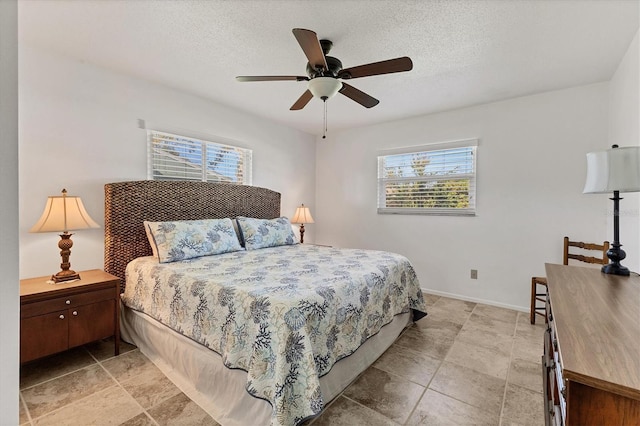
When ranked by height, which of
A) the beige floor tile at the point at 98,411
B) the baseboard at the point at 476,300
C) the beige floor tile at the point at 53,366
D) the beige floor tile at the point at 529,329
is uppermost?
the baseboard at the point at 476,300

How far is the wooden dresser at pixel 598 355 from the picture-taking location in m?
0.67

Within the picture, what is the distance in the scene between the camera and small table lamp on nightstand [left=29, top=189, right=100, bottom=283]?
2104 millimetres

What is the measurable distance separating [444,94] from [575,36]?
1196 millimetres

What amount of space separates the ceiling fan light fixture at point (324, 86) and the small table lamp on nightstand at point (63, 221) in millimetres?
2026

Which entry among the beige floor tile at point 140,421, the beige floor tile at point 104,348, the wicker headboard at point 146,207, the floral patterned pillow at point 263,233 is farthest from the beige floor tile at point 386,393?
the wicker headboard at point 146,207

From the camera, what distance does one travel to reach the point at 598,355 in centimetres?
77

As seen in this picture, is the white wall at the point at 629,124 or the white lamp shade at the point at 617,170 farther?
the white wall at the point at 629,124

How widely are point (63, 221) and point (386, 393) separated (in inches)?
103

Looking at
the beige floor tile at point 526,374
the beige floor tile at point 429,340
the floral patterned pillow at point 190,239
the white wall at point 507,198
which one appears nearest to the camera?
the beige floor tile at point 526,374

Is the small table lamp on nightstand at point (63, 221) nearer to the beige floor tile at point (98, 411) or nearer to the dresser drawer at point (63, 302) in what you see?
the dresser drawer at point (63, 302)

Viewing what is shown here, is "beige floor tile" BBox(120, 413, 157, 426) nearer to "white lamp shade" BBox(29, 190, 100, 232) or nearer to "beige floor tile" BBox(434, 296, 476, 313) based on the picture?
"white lamp shade" BBox(29, 190, 100, 232)

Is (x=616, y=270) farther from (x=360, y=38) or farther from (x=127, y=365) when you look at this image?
(x=127, y=365)

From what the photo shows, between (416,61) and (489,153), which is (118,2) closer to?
(416,61)

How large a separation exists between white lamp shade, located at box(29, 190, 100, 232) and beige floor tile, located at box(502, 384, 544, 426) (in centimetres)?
316
